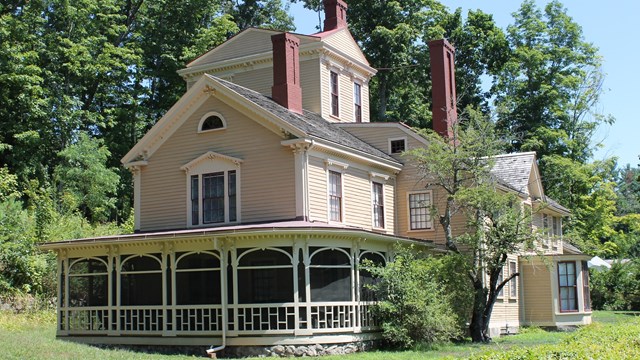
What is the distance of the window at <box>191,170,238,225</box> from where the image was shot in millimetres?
27781

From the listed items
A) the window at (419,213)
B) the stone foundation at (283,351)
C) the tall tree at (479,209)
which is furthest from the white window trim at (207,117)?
the window at (419,213)

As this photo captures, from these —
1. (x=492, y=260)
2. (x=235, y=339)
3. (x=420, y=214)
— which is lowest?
(x=235, y=339)

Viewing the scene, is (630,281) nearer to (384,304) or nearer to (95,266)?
(384,304)

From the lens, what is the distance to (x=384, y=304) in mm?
25250

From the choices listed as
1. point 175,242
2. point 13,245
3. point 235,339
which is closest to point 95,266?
point 175,242

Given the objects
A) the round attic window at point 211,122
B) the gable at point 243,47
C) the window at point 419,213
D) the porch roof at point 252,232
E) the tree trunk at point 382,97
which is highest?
the tree trunk at point 382,97

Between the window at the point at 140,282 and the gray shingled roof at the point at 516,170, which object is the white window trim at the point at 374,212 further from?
the window at the point at 140,282

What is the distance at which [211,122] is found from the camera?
28.6 metres

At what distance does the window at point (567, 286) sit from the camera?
121 ft

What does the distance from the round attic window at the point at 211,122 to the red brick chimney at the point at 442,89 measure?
1071cm

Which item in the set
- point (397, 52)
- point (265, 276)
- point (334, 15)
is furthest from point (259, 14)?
point (265, 276)

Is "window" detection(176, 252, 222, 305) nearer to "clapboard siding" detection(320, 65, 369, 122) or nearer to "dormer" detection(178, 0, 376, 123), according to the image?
"dormer" detection(178, 0, 376, 123)

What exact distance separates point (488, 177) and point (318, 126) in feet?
21.8

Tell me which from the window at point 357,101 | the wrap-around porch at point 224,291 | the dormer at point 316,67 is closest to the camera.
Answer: the wrap-around porch at point 224,291
